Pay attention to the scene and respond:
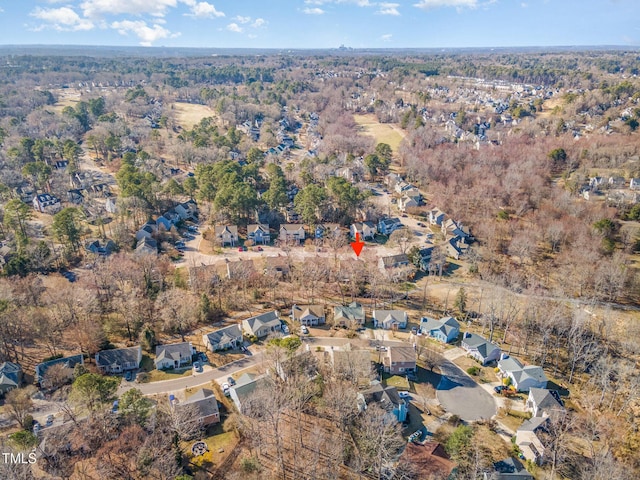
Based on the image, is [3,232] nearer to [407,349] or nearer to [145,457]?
[145,457]

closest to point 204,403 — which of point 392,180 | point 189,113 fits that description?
point 392,180

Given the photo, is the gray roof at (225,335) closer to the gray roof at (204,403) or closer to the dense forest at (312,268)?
the dense forest at (312,268)

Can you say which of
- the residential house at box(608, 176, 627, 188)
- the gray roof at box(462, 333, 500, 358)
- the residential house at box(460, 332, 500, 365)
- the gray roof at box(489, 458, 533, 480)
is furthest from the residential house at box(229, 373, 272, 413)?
the residential house at box(608, 176, 627, 188)

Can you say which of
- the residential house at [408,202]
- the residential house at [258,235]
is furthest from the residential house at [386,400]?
the residential house at [408,202]

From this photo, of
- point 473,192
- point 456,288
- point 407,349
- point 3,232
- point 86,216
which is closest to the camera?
point 407,349

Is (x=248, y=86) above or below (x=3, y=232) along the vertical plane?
above

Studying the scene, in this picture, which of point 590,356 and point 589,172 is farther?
point 589,172

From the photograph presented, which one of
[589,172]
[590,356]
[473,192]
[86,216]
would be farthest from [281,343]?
[589,172]
